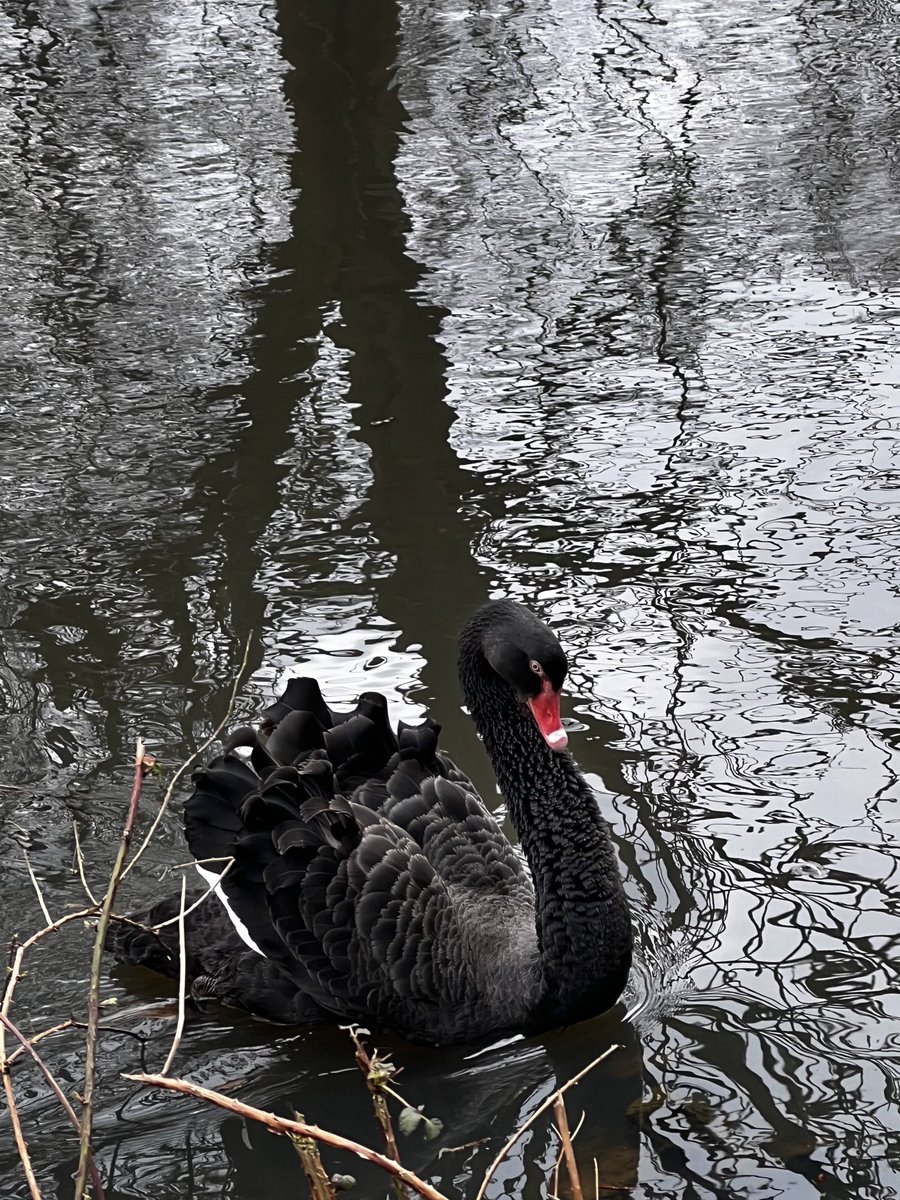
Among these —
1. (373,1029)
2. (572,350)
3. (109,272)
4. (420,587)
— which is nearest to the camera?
(373,1029)

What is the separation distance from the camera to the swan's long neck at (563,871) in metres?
3.38

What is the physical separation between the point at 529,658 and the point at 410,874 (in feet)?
1.87

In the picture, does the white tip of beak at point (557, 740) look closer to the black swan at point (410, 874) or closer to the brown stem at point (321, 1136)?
the black swan at point (410, 874)

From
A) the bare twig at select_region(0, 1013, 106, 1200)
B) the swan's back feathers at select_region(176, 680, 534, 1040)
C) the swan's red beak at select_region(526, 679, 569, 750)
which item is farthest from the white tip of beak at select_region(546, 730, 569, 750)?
the bare twig at select_region(0, 1013, 106, 1200)

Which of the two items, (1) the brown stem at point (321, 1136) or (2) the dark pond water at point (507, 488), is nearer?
(1) the brown stem at point (321, 1136)

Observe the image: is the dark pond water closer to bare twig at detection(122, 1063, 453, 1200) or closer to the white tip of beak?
the white tip of beak

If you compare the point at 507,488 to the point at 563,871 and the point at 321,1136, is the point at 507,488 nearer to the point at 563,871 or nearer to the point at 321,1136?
the point at 563,871

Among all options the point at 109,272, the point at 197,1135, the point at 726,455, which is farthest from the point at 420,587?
the point at 109,272

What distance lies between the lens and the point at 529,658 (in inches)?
136

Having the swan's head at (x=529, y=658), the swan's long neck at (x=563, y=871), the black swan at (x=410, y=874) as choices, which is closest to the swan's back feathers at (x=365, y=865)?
the black swan at (x=410, y=874)

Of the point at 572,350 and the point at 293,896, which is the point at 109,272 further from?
the point at 293,896

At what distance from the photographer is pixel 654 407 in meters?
6.03

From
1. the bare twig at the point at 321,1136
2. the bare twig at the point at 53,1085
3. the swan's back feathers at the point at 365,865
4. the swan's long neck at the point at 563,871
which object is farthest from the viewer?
the swan's back feathers at the point at 365,865

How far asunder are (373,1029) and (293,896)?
0.36 meters
